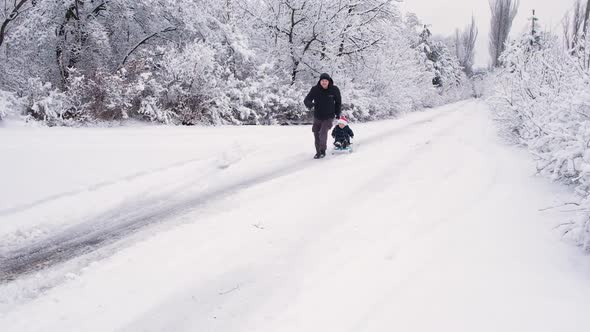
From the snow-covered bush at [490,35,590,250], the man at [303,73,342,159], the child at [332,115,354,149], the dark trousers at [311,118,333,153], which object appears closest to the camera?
the snow-covered bush at [490,35,590,250]

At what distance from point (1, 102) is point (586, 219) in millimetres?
10673

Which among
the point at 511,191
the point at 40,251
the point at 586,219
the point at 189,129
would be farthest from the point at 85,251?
the point at 189,129

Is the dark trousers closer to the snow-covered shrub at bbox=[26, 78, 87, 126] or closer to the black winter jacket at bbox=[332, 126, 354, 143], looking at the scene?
the black winter jacket at bbox=[332, 126, 354, 143]

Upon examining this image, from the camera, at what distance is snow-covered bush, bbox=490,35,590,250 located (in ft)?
12.5

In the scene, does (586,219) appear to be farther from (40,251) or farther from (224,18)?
(224,18)

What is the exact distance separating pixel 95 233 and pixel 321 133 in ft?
17.0

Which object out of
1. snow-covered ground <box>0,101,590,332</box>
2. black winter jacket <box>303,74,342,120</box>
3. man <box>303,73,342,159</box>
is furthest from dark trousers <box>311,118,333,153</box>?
snow-covered ground <box>0,101,590,332</box>

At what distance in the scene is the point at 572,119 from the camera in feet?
15.1

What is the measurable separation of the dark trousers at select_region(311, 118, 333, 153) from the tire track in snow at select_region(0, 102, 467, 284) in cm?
266

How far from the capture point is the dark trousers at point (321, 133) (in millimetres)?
8109

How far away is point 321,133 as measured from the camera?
8117mm

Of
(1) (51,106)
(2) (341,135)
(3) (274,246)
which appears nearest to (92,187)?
(3) (274,246)

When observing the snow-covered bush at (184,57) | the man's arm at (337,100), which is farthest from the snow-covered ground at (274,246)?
the snow-covered bush at (184,57)

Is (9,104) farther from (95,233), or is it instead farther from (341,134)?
(341,134)
